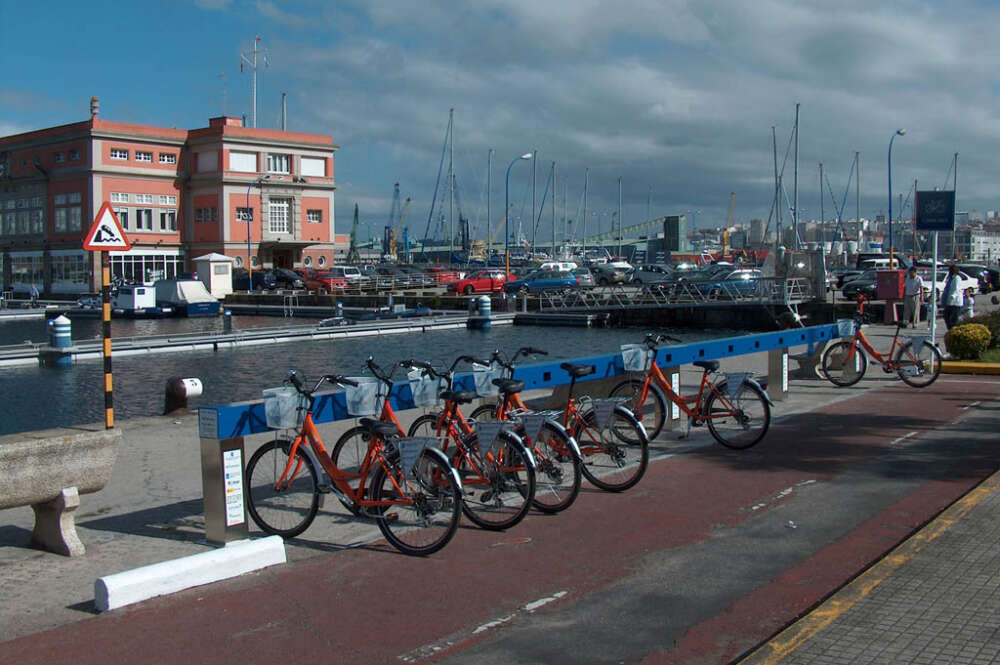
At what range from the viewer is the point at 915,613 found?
528cm

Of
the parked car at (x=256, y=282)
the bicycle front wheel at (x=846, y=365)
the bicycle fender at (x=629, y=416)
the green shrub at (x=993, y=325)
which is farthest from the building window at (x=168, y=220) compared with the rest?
the bicycle fender at (x=629, y=416)

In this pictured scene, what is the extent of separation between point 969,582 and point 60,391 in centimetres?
2497

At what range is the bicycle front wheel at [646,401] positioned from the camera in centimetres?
1015

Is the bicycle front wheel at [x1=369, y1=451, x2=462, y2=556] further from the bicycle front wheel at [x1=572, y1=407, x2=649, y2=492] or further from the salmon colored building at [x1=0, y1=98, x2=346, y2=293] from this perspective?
the salmon colored building at [x1=0, y1=98, x2=346, y2=293]

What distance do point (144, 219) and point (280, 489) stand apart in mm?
72456

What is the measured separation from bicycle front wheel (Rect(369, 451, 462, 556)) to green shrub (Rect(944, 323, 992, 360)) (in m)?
13.4

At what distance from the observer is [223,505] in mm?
6750

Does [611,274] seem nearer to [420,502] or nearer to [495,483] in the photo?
[495,483]

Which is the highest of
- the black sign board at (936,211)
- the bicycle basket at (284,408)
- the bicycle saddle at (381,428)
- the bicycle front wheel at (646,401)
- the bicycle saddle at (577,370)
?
the black sign board at (936,211)

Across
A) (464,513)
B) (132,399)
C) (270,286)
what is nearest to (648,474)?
(464,513)

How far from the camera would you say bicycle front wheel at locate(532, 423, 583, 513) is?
757cm

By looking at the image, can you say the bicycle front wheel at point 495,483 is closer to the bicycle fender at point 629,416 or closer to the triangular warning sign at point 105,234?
the bicycle fender at point 629,416

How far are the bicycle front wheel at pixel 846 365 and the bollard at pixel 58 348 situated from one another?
82.8 ft

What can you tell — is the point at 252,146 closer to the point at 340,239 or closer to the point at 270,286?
the point at 270,286
